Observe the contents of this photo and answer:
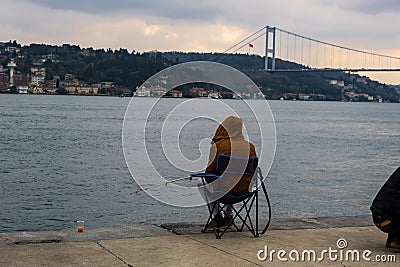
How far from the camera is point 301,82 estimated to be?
87188 mm

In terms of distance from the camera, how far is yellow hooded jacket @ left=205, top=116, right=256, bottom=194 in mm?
5793

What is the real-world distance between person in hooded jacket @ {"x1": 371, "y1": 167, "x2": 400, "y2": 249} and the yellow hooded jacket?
115 centimetres

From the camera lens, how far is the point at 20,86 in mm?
132000

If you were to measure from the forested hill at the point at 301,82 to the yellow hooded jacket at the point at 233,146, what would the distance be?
3046 centimetres

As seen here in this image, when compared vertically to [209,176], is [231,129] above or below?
above

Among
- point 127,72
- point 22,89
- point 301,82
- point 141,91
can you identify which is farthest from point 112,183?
point 22,89

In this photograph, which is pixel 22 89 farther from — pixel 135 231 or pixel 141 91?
pixel 135 231

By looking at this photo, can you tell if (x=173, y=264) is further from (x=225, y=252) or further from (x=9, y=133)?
(x=9, y=133)

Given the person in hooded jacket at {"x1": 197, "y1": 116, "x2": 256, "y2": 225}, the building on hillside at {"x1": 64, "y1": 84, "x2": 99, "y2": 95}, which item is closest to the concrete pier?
the person in hooded jacket at {"x1": 197, "y1": 116, "x2": 256, "y2": 225}

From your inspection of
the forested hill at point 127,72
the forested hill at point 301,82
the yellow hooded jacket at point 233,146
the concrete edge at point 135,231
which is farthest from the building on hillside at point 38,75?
the yellow hooded jacket at point 233,146

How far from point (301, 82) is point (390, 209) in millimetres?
83145

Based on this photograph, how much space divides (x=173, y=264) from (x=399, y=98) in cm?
13625

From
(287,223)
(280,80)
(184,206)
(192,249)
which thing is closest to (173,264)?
(192,249)

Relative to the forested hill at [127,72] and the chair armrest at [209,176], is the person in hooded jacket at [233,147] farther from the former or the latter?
the forested hill at [127,72]
